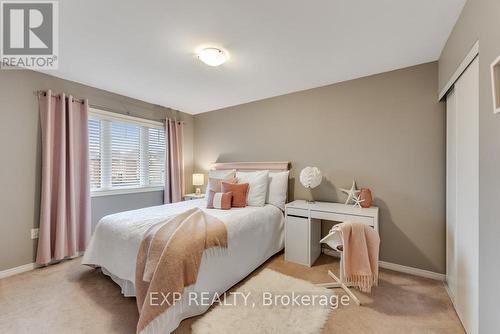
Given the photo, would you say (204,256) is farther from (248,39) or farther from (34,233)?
(34,233)

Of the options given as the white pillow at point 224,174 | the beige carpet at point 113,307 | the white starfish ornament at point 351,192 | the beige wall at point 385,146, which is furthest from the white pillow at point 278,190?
the beige carpet at point 113,307

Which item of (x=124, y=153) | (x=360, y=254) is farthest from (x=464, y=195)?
(x=124, y=153)

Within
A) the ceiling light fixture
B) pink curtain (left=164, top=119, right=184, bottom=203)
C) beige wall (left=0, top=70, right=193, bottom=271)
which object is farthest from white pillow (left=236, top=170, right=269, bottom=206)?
beige wall (left=0, top=70, right=193, bottom=271)

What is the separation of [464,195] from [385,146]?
99cm

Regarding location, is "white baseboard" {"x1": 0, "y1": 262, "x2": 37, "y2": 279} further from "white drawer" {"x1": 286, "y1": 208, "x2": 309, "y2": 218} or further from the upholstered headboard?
"white drawer" {"x1": 286, "y1": 208, "x2": 309, "y2": 218}

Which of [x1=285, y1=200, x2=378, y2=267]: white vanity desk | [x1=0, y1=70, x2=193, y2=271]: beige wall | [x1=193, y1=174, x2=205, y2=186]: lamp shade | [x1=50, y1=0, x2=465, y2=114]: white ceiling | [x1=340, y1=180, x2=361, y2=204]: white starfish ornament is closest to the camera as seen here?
[x1=50, y1=0, x2=465, y2=114]: white ceiling

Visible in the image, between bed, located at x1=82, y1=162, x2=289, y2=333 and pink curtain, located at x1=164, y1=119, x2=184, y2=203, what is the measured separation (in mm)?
1565

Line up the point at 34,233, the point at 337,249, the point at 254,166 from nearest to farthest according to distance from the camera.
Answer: the point at 337,249 < the point at 34,233 < the point at 254,166

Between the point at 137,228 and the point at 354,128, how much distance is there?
2.71 metres

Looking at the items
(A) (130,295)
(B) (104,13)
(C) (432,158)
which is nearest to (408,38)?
(C) (432,158)

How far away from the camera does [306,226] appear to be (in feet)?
8.31

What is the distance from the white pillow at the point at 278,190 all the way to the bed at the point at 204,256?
1.11 ft

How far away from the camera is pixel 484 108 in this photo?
1171 mm

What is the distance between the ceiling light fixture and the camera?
201 centimetres
